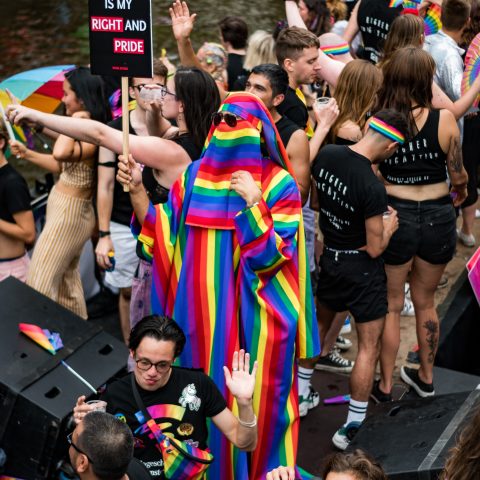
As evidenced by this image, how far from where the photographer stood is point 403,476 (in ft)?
10.9

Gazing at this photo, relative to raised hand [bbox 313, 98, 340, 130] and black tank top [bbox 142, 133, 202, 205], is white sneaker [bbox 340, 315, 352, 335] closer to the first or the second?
raised hand [bbox 313, 98, 340, 130]

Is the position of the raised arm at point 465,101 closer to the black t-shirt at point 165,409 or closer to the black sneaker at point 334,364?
the black sneaker at point 334,364

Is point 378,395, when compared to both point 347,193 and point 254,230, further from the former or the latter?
point 254,230

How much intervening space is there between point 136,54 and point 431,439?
6.61 feet

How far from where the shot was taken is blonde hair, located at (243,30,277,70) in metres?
6.29

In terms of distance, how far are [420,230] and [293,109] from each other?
1.02m

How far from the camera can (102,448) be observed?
2809 mm

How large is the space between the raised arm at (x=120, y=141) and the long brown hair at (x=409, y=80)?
1144 mm

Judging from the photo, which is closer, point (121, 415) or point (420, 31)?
point (121, 415)

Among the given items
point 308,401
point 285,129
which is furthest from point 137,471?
point 285,129

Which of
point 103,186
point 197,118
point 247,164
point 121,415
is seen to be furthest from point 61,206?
point 121,415

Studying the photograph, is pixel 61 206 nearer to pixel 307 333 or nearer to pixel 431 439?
pixel 307 333

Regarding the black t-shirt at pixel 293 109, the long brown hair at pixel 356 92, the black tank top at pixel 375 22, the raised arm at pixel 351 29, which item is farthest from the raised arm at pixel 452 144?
the raised arm at pixel 351 29

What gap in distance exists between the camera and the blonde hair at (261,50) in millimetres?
6289
